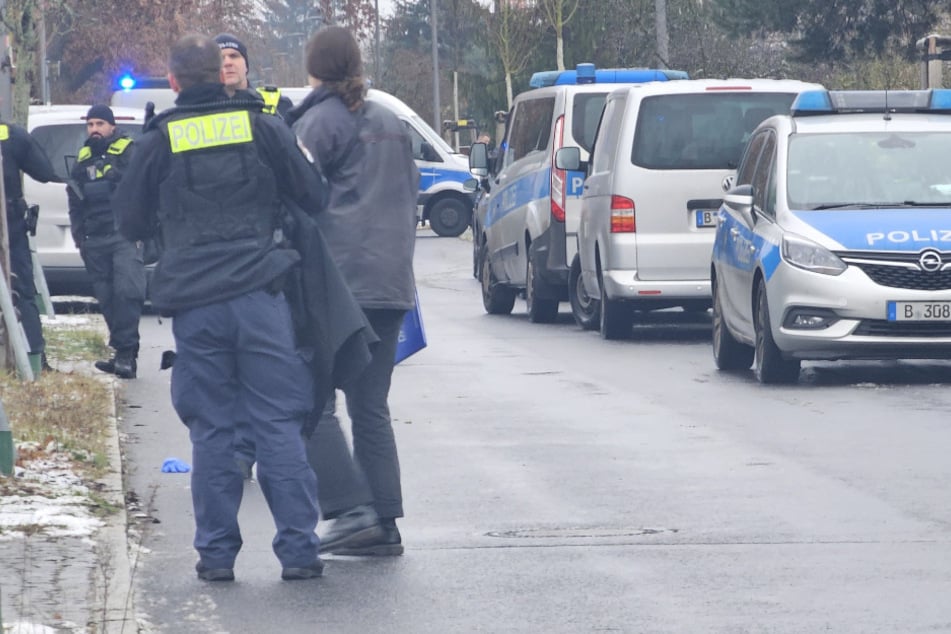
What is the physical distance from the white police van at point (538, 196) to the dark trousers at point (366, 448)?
10280 millimetres

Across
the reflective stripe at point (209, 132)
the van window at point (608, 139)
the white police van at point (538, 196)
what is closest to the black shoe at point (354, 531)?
the reflective stripe at point (209, 132)

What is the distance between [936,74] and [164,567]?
19808 millimetres

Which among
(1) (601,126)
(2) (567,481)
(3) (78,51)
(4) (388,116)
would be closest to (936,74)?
(1) (601,126)

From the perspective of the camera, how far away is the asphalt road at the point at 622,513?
6.40 metres

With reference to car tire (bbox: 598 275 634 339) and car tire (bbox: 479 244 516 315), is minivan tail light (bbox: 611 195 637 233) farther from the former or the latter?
car tire (bbox: 479 244 516 315)

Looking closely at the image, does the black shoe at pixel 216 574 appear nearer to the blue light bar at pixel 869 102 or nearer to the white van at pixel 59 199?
the blue light bar at pixel 869 102

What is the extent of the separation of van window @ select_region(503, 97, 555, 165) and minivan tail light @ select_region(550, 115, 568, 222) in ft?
0.62

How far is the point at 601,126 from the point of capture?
672 inches

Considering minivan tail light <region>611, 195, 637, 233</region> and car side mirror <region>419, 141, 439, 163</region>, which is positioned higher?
minivan tail light <region>611, 195, 637, 233</region>

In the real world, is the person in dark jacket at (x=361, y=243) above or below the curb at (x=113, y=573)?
above

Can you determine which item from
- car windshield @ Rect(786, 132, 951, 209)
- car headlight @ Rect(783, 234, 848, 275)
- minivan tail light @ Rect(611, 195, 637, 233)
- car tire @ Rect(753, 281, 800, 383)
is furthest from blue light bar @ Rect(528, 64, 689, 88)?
car headlight @ Rect(783, 234, 848, 275)

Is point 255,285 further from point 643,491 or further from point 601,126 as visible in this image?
point 601,126

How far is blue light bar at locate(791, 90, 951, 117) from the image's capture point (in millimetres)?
13703

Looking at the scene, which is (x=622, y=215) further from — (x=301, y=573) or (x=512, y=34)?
(x=512, y=34)
